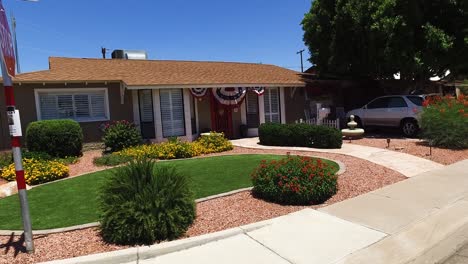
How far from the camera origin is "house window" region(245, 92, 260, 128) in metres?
17.1

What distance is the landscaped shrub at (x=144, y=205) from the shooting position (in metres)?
4.51

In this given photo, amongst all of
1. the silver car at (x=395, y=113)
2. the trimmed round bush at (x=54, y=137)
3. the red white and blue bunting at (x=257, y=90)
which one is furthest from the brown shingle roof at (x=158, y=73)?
the silver car at (x=395, y=113)

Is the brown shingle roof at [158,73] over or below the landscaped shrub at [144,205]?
over

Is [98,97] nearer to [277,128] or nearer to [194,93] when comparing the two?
[194,93]

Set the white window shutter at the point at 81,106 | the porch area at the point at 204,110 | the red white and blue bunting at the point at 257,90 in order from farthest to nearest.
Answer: the red white and blue bunting at the point at 257,90 → the porch area at the point at 204,110 → the white window shutter at the point at 81,106

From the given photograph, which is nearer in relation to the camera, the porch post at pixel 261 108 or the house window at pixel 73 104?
the house window at pixel 73 104

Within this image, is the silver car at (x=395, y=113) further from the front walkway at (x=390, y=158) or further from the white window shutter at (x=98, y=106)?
the white window shutter at (x=98, y=106)

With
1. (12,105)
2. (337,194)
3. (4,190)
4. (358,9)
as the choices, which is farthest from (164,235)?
(358,9)

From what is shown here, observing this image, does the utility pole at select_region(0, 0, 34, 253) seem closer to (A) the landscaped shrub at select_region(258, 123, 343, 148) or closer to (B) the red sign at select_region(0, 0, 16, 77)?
(B) the red sign at select_region(0, 0, 16, 77)

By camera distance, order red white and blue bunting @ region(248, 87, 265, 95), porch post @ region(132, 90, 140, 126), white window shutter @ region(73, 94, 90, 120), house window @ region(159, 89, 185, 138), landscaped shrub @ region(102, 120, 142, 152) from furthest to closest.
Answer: red white and blue bunting @ region(248, 87, 265, 95)
house window @ region(159, 89, 185, 138)
porch post @ region(132, 90, 140, 126)
white window shutter @ region(73, 94, 90, 120)
landscaped shrub @ region(102, 120, 142, 152)

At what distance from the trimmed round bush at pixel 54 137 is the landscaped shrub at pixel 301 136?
275 inches

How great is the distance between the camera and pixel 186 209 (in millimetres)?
4996

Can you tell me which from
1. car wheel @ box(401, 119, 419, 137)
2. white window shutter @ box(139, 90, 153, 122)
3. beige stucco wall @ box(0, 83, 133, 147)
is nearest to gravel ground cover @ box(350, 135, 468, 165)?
car wheel @ box(401, 119, 419, 137)

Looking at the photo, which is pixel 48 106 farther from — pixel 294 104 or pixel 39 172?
pixel 294 104
